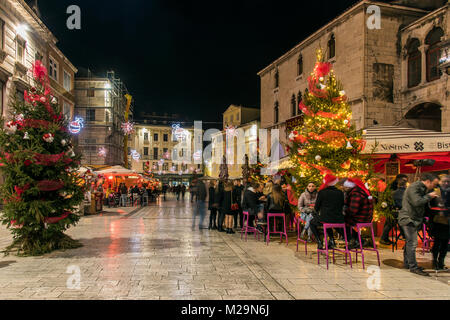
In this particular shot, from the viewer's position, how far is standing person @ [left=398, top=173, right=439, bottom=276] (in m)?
6.47

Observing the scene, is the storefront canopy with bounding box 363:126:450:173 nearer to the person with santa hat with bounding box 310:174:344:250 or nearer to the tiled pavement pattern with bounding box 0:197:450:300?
the tiled pavement pattern with bounding box 0:197:450:300

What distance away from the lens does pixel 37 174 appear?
319 inches

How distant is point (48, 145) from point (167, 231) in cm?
521

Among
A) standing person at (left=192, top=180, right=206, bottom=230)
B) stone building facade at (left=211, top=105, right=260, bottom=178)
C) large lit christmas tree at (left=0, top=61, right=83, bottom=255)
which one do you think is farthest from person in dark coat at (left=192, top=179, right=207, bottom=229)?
stone building facade at (left=211, top=105, right=260, bottom=178)

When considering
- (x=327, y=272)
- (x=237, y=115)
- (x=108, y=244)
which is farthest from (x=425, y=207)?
(x=237, y=115)

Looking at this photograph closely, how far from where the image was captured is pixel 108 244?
944 centimetres

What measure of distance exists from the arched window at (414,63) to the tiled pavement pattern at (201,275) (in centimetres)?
1512

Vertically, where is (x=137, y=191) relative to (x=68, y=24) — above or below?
below

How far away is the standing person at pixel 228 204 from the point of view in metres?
12.1

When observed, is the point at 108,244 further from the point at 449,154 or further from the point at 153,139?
the point at 153,139

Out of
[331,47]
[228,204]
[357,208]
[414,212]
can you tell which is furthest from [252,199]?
[331,47]

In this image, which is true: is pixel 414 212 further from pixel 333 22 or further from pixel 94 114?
pixel 94 114

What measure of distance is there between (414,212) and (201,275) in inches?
160

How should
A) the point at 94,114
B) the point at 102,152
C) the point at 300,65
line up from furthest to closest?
the point at 94,114, the point at 102,152, the point at 300,65
